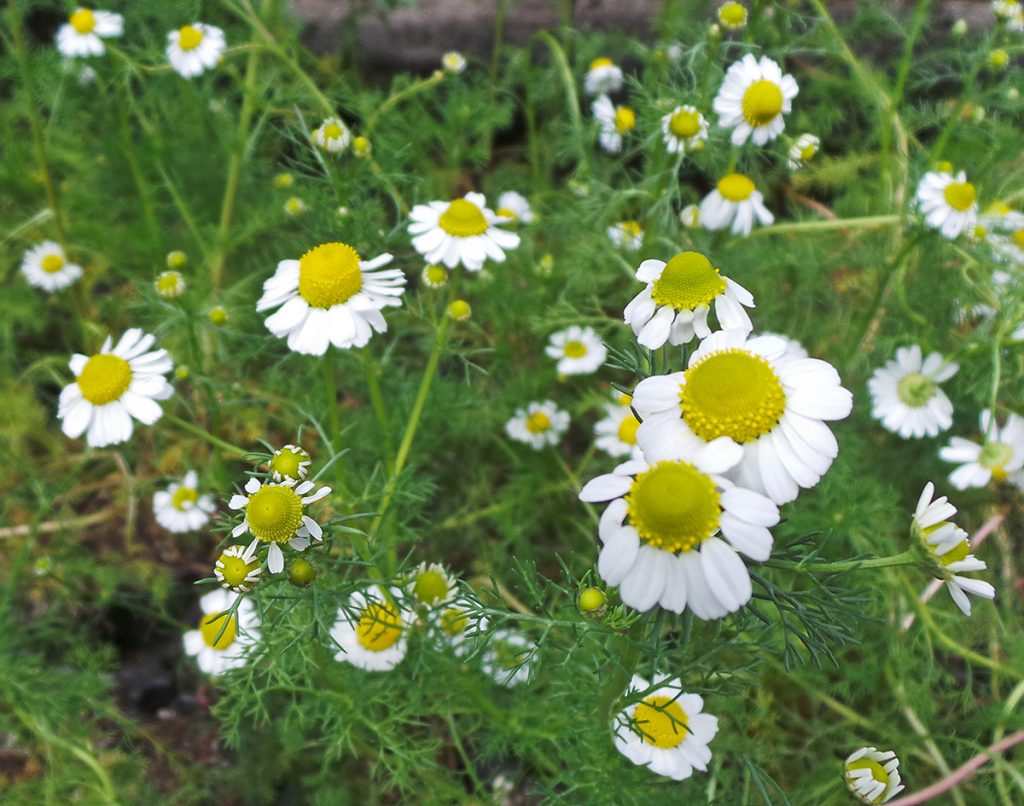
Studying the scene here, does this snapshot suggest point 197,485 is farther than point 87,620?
No

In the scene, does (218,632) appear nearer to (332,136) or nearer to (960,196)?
(332,136)

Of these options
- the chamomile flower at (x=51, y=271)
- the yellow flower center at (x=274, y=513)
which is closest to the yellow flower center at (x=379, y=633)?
the yellow flower center at (x=274, y=513)

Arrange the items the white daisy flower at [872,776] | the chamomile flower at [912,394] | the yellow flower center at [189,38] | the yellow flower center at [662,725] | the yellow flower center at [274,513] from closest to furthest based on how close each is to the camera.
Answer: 1. the yellow flower center at [274,513]
2. the white daisy flower at [872,776]
3. the yellow flower center at [662,725]
4. the chamomile flower at [912,394]
5. the yellow flower center at [189,38]

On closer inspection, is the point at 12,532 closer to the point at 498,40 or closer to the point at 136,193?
the point at 136,193

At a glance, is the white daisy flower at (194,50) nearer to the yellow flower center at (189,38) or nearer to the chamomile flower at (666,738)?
the yellow flower center at (189,38)

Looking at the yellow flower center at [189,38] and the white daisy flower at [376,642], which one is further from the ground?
the yellow flower center at [189,38]

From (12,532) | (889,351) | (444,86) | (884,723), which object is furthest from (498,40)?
(884,723)

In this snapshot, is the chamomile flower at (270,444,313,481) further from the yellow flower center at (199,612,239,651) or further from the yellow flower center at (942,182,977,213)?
the yellow flower center at (942,182,977,213)
